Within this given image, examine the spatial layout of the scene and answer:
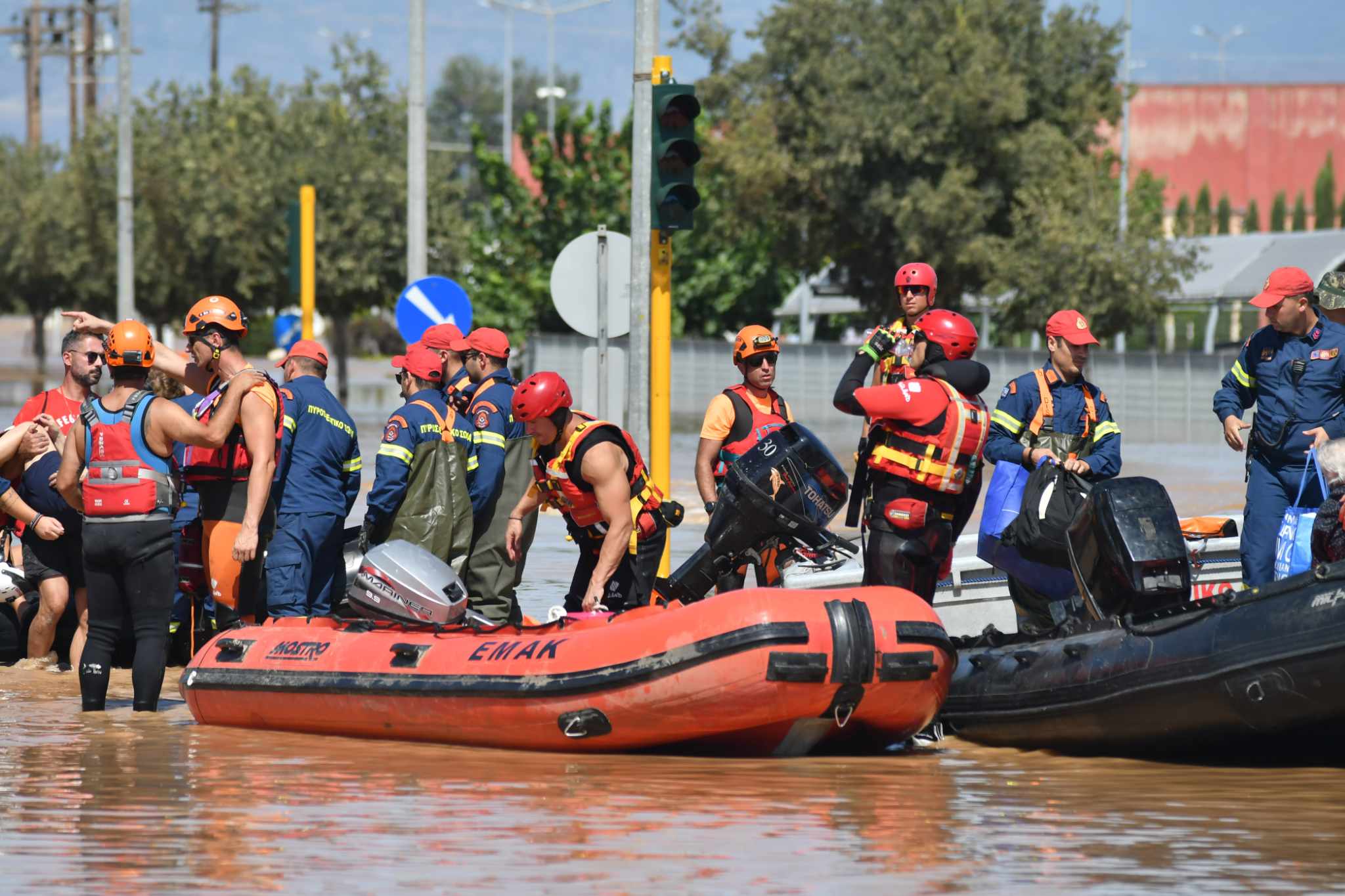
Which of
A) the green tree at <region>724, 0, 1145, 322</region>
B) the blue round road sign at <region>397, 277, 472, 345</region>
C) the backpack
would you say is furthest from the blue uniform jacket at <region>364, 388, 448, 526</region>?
the green tree at <region>724, 0, 1145, 322</region>

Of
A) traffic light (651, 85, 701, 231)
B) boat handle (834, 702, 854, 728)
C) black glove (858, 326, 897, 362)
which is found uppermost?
traffic light (651, 85, 701, 231)

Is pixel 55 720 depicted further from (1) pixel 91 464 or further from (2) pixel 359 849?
(2) pixel 359 849

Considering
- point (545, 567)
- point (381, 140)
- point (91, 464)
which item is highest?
point (381, 140)

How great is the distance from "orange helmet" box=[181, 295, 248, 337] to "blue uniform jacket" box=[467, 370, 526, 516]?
1.38 m

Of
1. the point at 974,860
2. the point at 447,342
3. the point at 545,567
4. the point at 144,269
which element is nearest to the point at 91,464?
the point at 447,342

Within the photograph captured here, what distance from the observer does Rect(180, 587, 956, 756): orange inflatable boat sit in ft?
25.7

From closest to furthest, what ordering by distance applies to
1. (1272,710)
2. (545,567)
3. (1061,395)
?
(1272,710) < (1061,395) < (545,567)

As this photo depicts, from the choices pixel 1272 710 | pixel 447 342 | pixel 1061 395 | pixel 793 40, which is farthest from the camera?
pixel 793 40

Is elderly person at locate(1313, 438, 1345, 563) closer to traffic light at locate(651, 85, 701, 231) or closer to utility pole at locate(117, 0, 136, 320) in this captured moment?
traffic light at locate(651, 85, 701, 231)

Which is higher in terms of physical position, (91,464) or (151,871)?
(91,464)

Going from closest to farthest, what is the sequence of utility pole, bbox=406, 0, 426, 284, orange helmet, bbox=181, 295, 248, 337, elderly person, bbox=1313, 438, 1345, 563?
elderly person, bbox=1313, 438, 1345, 563
orange helmet, bbox=181, 295, 248, 337
utility pole, bbox=406, 0, 426, 284

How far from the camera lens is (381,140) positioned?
48.6m

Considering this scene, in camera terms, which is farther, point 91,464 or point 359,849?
point 91,464

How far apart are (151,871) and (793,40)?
3408 cm
